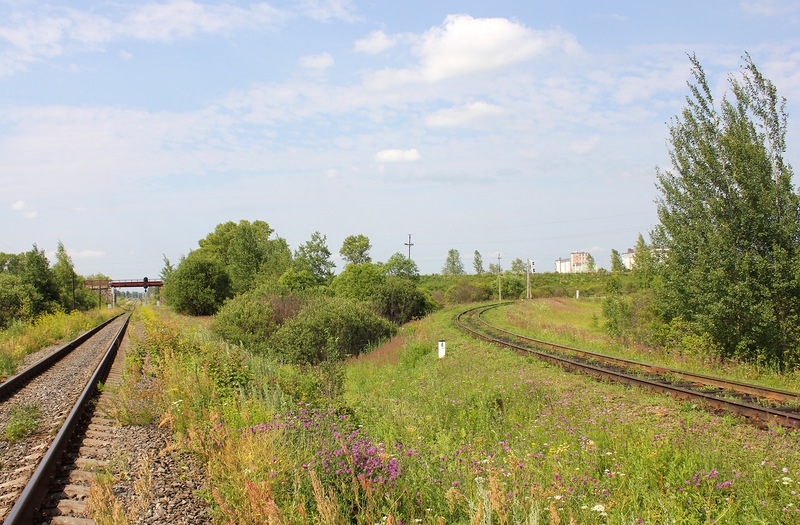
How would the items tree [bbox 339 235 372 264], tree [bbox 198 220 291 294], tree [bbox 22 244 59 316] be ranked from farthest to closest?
tree [bbox 339 235 372 264] → tree [bbox 198 220 291 294] → tree [bbox 22 244 59 316]

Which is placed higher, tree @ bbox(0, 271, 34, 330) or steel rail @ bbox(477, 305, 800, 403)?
tree @ bbox(0, 271, 34, 330)

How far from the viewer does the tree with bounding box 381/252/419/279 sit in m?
67.5

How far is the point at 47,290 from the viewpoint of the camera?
44.6 metres

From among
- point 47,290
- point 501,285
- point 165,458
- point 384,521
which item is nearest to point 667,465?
point 384,521

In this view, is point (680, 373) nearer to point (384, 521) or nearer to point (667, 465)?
point (667, 465)

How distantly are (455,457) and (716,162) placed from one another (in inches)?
667

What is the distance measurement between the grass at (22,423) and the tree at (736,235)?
679 inches

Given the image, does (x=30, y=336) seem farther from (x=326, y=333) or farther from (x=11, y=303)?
(x=326, y=333)

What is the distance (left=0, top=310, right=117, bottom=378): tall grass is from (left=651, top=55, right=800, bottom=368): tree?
67.3 feet

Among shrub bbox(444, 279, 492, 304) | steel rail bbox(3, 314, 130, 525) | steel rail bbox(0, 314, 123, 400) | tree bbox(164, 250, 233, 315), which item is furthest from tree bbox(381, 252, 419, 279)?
steel rail bbox(3, 314, 130, 525)

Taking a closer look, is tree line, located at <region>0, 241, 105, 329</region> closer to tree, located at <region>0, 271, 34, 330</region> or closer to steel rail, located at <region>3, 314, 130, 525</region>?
tree, located at <region>0, 271, 34, 330</region>

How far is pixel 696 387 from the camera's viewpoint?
1112 cm

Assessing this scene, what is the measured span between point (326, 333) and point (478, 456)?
13.7 meters

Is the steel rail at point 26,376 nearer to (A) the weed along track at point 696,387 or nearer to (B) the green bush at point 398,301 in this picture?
(A) the weed along track at point 696,387
